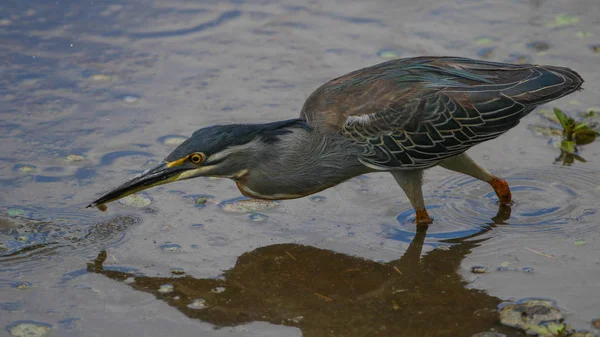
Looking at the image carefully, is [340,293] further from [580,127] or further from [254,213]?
[580,127]

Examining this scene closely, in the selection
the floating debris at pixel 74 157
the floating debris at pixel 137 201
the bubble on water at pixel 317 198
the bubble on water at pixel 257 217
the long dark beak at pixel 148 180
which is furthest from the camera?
the floating debris at pixel 74 157

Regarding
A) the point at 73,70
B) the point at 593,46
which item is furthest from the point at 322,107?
the point at 593,46

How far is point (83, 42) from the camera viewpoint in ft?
34.5

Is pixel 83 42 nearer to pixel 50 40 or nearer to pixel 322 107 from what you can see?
pixel 50 40

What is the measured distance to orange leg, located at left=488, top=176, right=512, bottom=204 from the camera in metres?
7.64

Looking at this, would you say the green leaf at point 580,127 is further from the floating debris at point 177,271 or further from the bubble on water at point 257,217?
the floating debris at point 177,271

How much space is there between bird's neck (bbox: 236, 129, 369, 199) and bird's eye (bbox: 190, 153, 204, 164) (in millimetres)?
544

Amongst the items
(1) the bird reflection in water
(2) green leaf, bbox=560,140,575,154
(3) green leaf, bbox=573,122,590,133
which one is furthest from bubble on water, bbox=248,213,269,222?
(3) green leaf, bbox=573,122,590,133

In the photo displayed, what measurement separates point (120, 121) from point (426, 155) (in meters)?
3.42

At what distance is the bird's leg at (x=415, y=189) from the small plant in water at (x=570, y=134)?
178cm

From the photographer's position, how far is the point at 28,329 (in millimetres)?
5953

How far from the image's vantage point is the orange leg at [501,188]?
7.64 metres

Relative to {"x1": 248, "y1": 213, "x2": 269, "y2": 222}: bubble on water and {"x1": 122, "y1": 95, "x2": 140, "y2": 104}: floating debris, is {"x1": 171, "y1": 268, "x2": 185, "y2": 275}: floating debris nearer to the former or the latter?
{"x1": 248, "y1": 213, "x2": 269, "y2": 222}: bubble on water

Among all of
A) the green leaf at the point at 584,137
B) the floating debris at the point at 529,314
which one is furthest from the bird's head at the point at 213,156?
the green leaf at the point at 584,137
